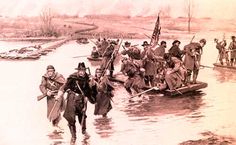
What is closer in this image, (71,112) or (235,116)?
(71,112)

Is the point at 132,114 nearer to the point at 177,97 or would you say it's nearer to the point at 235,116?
the point at 177,97

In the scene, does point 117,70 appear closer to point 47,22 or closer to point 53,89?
point 53,89

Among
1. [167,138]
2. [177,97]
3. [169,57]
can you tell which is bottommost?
[167,138]

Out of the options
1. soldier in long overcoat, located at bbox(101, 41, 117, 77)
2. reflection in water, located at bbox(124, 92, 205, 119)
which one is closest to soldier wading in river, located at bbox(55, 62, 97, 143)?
soldier in long overcoat, located at bbox(101, 41, 117, 77)

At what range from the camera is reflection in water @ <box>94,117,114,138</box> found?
14.0 feet

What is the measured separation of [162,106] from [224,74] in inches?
21.7

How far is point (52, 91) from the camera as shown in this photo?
4.24 m

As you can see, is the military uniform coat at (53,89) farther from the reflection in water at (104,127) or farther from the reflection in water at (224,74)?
the reflection in water at (224,74)

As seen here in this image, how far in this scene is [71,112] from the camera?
13.9 feet

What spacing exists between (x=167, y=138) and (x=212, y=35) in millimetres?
864

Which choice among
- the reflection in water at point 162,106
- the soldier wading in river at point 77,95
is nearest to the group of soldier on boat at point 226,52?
the reflection in water at point 162,106

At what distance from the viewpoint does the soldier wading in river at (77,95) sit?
419 cm

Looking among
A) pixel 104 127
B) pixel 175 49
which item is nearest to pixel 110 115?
pixel 104 127

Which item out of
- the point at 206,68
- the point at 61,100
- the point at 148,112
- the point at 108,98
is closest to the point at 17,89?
the point at 61,100
